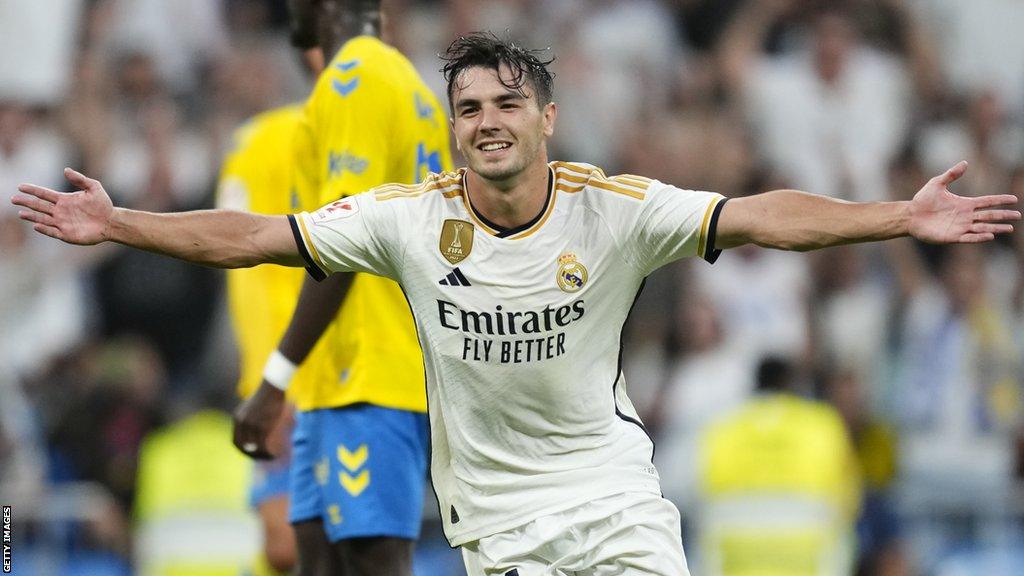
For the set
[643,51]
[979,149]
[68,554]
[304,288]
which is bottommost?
[68,554]

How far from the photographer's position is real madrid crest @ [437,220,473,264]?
4.70m

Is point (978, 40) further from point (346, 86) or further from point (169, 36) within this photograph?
point (346, 86)

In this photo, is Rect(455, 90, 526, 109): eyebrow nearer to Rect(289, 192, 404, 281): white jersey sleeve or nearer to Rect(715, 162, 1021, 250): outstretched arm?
Rect(289, 192, 404, 281): white jersey sleeve

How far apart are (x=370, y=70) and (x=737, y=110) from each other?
6.47 meters

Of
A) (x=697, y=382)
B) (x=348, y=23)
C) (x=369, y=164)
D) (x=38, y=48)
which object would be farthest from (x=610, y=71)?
(x=369, y=164)

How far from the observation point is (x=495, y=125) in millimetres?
4625

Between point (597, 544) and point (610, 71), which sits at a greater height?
point (610, 71)

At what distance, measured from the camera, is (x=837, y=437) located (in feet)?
30.5

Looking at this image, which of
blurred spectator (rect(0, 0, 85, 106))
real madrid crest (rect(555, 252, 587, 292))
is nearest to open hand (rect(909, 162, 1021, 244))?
real madrid crest (rect(555, 252, 587, 292))

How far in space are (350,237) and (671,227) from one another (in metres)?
0.91

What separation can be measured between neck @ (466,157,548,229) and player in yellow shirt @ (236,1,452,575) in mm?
786

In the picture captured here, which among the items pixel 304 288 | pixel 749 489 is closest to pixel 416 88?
pixel 304 288

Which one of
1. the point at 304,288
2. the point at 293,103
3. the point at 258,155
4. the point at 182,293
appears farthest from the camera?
the point at 293,103

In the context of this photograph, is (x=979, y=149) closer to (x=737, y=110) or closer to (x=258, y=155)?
(x=737, y=110)
